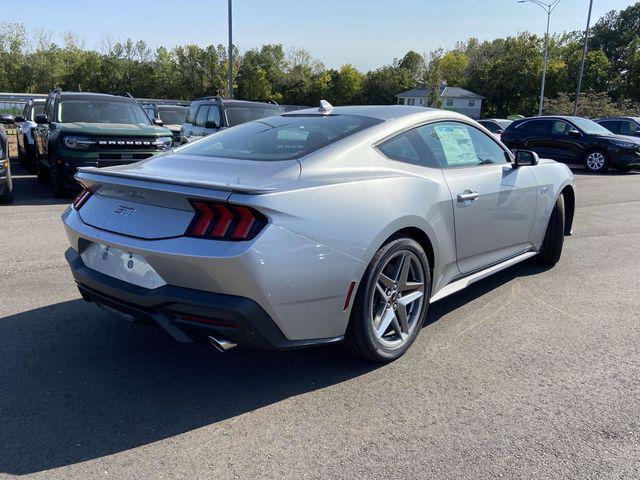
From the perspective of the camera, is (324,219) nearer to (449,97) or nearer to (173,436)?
(173,436)

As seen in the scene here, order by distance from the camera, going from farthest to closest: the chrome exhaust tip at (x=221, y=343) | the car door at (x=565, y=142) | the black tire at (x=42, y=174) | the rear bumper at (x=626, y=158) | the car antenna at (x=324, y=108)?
the car door at (x=565, y=142) → the rear bumper at (x=626, y=158) → the black tire at (x=42, y=174) → the car antenna at (x=324, y=108) → the chrome exhaust tip at (x=221, y=343)

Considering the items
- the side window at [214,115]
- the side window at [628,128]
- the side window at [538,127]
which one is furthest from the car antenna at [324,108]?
the side window at [628,128]

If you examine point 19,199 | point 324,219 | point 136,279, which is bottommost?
point 19,199

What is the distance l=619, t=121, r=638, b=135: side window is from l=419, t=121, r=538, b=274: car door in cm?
1895

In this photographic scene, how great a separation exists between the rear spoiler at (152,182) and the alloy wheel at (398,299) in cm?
103

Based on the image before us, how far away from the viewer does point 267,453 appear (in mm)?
2537

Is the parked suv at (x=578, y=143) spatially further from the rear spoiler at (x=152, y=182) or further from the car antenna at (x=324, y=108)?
the rear spoiler at (x=152, y=182)

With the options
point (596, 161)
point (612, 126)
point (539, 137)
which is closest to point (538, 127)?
point (539, 137)

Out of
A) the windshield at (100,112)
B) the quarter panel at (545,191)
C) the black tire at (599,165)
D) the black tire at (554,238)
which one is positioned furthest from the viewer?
the black tire at (599,165)

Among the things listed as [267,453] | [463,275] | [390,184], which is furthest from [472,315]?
[267,453]

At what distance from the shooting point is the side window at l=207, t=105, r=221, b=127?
11127mm

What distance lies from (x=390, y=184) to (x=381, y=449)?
1.52 m

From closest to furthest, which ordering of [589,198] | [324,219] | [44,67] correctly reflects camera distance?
[324,219] < [589,198] < [44,67]

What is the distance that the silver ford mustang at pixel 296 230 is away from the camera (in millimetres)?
2664
